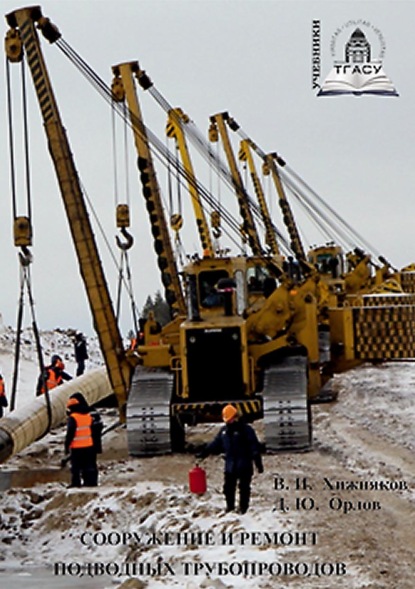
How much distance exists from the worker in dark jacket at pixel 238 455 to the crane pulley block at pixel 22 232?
296 inches

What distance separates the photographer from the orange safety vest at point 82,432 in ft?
54.1

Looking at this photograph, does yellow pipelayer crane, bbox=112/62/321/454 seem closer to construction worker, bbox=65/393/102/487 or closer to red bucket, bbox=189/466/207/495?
construction worker, bbox=65/393/102/487

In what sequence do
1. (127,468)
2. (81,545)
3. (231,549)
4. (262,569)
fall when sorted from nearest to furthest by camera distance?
(262,569)
(231,549)
(81,545)
(127,468)

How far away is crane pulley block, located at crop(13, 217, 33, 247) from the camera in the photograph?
66.0 ft

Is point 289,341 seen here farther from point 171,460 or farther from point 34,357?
point 34,357

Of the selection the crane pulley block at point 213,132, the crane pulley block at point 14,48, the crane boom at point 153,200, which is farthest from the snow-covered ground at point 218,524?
the crane pulley block at point 213,132

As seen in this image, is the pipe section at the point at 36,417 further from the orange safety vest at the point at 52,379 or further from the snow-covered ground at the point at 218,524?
the snow-covered ground at the point at 218,524

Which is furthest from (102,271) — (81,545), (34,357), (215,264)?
(34,357)

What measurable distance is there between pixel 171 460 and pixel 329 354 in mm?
4614

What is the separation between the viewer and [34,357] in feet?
154

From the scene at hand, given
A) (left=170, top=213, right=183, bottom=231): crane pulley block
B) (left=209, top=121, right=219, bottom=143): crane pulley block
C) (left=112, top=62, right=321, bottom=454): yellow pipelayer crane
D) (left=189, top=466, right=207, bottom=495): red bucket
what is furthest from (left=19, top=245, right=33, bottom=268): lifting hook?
(left=209, top=121, right=219, bottom=143): crane pulley block

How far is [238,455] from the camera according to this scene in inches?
542

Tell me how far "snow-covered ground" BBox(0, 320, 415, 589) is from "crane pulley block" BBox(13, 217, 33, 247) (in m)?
3.94

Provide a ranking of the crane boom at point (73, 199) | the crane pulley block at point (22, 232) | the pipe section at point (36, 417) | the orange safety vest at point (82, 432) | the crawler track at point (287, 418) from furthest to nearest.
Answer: the crane boom at point (73, 199) < the crane pulley block at point (22, 232) < the pipe section at point (36, 417) < the crawler track at point (287, 418) < the orange safety vest at point (82, 432)
